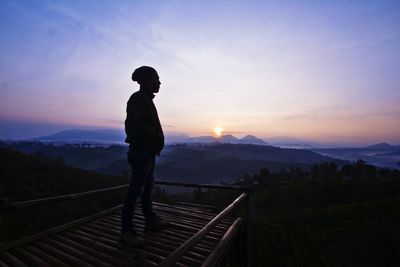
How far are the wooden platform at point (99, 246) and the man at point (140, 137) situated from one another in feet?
1.21

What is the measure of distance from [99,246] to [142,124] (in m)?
2.12

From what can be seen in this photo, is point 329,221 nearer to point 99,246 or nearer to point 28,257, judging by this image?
point 99,246

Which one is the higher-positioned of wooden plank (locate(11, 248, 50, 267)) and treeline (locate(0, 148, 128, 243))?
wooden plank (locate(11, 248, 50, 267))

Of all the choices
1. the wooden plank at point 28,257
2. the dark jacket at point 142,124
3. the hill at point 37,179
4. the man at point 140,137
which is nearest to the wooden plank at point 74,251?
the wooden plank at point 28,257

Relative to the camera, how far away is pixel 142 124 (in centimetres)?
390

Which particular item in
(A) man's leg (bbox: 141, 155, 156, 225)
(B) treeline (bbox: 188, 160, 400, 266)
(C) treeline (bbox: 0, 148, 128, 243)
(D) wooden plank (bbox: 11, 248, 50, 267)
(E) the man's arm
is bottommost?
(B) treeline (bbox: 188, 160, 400, 266)

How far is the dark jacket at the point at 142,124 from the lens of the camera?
12.8 feet

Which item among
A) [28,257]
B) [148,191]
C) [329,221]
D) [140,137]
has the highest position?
[140,137]

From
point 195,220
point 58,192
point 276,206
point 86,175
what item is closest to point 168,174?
point 276,206

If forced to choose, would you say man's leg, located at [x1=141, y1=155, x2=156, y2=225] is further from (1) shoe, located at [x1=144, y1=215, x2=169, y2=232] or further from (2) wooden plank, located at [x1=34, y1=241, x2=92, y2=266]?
(2) wooden plank, located at [x1=34, y1=241, x2=92, y2=266]

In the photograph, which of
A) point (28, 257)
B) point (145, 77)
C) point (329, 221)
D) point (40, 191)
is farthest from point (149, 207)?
point (329, 221)

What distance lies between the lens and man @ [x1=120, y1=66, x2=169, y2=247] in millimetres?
3926

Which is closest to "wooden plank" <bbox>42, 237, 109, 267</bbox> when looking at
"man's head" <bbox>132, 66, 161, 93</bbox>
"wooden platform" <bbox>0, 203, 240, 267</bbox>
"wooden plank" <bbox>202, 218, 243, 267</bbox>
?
"wooden platform" <bbox>0, 203, 240, 267</bbox>

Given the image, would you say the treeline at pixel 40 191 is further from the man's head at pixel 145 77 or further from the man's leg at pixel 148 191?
the man's head at pixel 145 77
